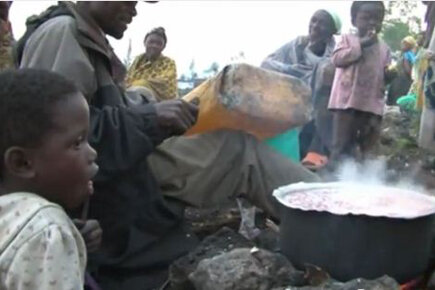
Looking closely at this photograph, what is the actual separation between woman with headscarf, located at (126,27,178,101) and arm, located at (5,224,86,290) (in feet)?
17.8

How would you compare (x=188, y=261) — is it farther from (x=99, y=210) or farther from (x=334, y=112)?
(x=334, y=112)

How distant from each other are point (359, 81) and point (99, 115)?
359 centimetres

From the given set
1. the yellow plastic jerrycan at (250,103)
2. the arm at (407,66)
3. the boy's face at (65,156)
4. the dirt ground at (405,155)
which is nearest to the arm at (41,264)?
the boy's face at (65,156)

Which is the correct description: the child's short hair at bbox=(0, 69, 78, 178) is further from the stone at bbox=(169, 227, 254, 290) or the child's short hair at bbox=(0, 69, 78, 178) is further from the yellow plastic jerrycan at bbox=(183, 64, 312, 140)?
the yellow plastic jerrycan at bbox=(183, 64, 312, 140)

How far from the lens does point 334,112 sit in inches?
236

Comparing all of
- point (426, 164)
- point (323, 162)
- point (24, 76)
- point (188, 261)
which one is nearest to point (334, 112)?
point (323, 162)

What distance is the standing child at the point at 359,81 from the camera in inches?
222

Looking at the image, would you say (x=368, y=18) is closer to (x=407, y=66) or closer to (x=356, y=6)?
(x=356, y=6)

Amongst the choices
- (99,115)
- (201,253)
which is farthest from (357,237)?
(99,115)

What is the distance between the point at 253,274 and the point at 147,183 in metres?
0.60

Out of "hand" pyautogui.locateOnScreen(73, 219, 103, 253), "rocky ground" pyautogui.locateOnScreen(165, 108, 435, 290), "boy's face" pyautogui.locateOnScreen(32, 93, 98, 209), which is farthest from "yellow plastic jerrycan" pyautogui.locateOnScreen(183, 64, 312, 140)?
"boy's face" pyautogui.locateOnScreen(32, 93, 98, 209)

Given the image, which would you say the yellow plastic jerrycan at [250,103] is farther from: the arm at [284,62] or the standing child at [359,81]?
the arm at [284,62]

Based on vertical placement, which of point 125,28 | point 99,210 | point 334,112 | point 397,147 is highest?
point 125,28

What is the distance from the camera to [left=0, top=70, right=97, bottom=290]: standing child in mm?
1346
